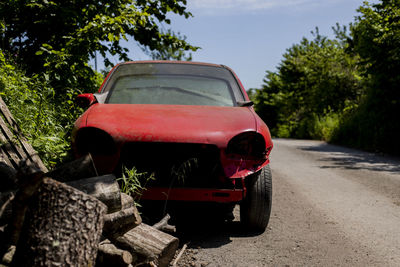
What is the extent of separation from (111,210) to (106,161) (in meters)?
0.79

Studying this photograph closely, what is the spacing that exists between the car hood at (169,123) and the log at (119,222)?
2.51ft

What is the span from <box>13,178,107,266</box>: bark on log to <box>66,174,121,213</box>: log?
17.8 inches

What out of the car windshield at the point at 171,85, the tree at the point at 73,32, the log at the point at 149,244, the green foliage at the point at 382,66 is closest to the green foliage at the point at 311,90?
the green foliage at the point at 382,66

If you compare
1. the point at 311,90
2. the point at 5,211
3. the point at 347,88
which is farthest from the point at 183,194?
the point at 311,90

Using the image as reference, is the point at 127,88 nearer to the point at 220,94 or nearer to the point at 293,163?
the point at 220,94

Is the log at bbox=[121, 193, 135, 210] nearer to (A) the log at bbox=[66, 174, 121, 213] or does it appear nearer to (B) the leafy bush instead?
(A) the log at bbox=[66, 174, 121, 213]

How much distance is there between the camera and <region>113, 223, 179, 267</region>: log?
9.53ft

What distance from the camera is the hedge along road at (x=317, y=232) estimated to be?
3.43 meters

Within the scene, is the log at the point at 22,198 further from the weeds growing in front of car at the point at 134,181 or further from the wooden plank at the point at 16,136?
the wooden plank at the point at 16,136

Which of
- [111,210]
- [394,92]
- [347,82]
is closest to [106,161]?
[111,210]

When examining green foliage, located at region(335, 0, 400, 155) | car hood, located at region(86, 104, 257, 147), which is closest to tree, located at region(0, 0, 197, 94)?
car hood, located at region(86, 104, 257, 147)

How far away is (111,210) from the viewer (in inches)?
113

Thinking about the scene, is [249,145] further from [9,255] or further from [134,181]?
[9,255]

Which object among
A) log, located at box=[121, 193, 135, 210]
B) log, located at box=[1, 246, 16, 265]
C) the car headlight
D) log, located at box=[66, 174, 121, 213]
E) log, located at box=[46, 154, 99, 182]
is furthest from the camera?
the car headlight
